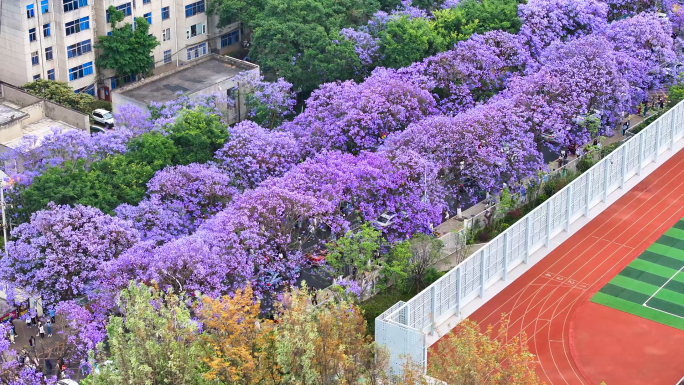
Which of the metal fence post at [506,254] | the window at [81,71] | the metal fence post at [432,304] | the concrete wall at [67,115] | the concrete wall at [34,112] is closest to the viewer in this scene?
the metal fence post at [432,304]

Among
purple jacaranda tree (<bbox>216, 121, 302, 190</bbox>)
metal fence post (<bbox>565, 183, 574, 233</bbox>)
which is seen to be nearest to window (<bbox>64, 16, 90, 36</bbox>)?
purple jacaranda tree (<bbox>216, 121, 302, 190</bbox>)

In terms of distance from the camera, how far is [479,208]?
6856 cm

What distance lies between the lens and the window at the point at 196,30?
85.9 meters

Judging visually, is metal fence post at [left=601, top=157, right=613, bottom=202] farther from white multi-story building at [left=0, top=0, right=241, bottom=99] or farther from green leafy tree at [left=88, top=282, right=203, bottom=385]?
white multi-story building at [left=0, top=0, right=241, bottom=99]

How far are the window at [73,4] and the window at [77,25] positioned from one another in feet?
Result: 2.91

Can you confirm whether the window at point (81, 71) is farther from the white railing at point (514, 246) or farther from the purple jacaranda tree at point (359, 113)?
the white railing at point (514, 246)

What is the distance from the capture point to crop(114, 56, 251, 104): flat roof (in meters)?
76.6

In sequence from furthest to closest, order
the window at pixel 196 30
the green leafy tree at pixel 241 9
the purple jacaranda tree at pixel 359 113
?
1. the window at pixel 196 30
2. the green leafy tree at pixel 241 9
3. the purple jacaranda tree at pixel 359 113

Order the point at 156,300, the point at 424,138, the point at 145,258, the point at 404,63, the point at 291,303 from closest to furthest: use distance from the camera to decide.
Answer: the point at 291,303 < the point at 156,300 < the point at 145,258 < the point at 424,138 < the point at 404,63

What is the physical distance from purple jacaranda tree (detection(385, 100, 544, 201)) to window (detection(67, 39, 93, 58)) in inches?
971

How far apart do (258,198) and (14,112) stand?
22.4 meters

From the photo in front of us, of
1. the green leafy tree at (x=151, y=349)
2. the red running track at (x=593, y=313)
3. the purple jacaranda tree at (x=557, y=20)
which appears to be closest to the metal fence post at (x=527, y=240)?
the red running track at (x=593, y=313)

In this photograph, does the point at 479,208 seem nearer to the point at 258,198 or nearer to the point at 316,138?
the point at 316,138

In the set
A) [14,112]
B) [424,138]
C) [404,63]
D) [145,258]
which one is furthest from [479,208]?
[14,112]
